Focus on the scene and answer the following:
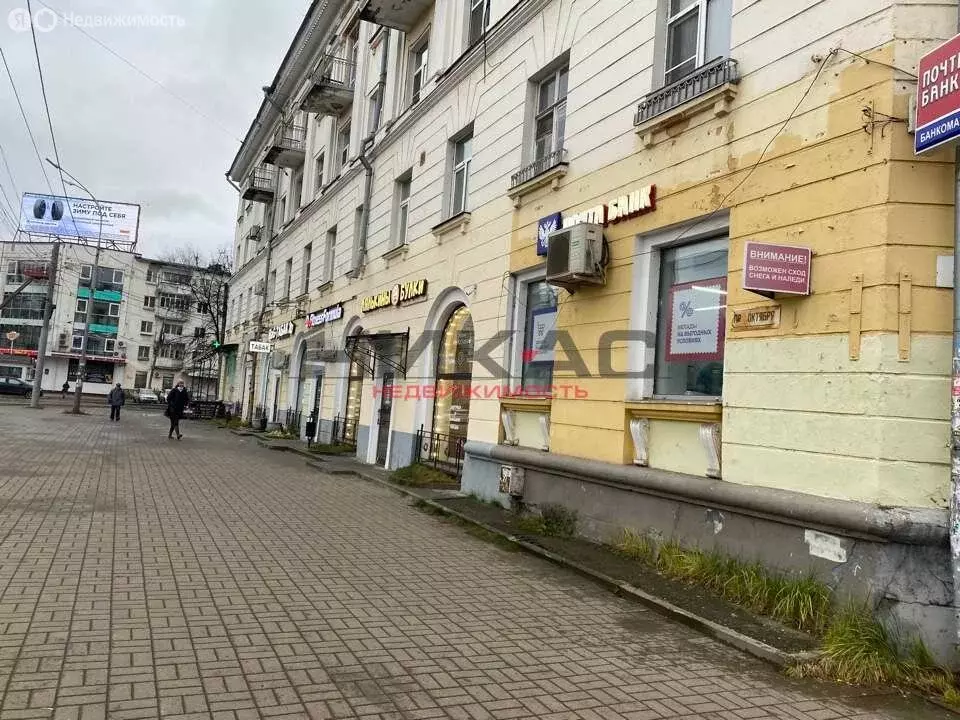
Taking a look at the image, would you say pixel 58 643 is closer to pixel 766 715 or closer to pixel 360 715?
pixel 360 715

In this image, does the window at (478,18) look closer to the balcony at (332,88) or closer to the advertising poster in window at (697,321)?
the advertising poster in window at (697,321)

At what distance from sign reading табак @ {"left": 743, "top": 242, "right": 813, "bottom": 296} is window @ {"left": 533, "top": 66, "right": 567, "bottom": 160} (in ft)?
15.2

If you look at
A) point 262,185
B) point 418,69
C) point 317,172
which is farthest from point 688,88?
point 262,185

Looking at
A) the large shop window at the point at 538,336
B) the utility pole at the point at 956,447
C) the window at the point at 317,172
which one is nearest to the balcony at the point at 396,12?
the window at the point at 317,172

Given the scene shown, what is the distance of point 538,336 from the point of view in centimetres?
983

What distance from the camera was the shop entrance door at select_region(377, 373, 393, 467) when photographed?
49.4 feet

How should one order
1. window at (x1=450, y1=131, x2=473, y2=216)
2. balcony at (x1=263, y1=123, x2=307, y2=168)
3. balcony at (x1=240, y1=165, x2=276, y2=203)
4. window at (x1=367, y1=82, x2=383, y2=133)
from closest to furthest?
window at (x1=450, y1=131, x2=473, y2=216) → window at (x1=367, y1=82, x2=383, y2=133) → balcony at (x1=263, y1=123, x2=307, y2=168) → balcony at (x1=240, y1=165, x2=276, y2=203)

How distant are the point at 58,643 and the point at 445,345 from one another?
936 centimetres

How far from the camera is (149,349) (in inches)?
2623

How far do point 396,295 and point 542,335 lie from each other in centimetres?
553

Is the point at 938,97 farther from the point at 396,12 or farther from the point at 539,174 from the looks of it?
the point at 396,12

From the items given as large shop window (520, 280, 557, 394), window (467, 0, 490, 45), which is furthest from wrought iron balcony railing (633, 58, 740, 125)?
window (467, 0, 490, 45)

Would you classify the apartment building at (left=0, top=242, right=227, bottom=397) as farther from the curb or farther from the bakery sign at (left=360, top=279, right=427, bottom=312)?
the curb

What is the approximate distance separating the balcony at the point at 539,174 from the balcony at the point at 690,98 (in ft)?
5.06
